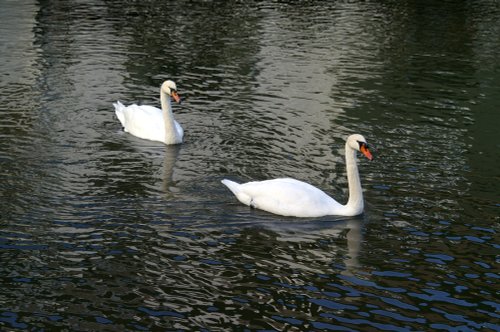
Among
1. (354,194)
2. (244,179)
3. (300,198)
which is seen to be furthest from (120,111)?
(354,194)

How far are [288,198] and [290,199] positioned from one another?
0.12 ft

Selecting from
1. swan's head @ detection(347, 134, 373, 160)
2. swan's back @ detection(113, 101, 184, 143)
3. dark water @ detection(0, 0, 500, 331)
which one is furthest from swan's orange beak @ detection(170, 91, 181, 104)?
swan's head @ detection(347, 134, 373, 160)

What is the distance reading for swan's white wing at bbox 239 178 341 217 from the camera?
14.5 m

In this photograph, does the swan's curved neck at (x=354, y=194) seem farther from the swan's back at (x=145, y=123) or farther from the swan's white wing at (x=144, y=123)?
the swan's white wing at (x=144, y=123)

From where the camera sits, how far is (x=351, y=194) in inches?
578

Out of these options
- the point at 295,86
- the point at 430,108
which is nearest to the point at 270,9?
the point at 295,86

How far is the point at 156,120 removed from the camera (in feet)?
64.5

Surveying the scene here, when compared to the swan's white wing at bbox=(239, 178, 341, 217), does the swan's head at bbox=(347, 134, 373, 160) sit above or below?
above

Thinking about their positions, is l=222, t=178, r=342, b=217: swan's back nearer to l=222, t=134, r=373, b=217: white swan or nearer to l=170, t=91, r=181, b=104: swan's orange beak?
l=222, t=134, r=373, b=217: white swan

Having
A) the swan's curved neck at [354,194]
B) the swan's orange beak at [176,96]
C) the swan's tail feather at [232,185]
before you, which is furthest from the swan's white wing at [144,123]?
the swan's curved neck at [354,194]

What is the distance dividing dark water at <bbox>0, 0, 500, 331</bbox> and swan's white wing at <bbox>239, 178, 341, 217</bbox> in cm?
22

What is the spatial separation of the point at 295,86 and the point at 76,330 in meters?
14.9

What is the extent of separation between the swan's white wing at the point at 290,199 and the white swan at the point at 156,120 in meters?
4.37

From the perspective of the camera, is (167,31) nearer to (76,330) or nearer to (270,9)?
(270,9)
